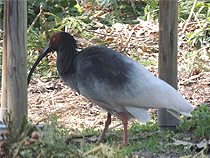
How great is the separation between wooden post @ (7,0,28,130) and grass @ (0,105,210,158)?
0.26 meters

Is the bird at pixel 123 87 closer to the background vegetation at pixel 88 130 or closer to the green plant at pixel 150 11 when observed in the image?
the background vegetation at pixel 88 130

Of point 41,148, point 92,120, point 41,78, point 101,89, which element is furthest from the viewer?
point 41,78

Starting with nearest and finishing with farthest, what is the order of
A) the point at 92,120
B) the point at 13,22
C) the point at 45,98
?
the point at 13,22 → the point at 92,120 → the point at 45,98

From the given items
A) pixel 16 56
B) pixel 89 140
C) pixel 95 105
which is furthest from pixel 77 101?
pixel 16 56

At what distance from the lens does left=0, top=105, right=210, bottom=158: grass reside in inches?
87.7

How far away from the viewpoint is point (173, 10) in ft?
13.3

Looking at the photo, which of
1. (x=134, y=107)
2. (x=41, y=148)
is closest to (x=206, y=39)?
(x=134, y=107)

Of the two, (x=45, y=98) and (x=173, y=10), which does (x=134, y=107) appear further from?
(x=45, y=98)

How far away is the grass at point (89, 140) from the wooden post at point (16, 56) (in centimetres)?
26

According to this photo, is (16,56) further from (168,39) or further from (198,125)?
(198,125)

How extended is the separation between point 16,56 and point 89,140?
61.3 inches

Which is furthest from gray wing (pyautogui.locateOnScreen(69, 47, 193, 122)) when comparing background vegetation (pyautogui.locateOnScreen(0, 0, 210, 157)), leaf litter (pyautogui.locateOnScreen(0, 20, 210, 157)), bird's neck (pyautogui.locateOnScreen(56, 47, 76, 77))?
leaf litter (pyautogui.locateOnScreen(0, 20, 210, 157))

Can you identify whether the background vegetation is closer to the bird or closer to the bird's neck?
the bird

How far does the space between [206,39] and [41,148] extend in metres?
5.83
